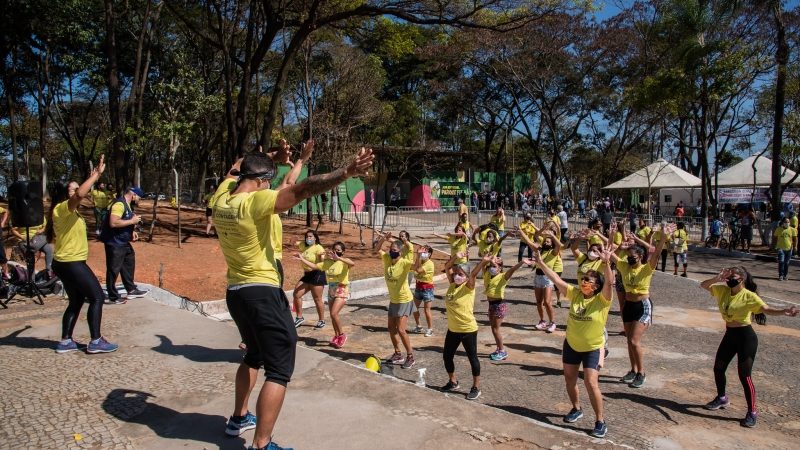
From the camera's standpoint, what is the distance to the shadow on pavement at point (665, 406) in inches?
241

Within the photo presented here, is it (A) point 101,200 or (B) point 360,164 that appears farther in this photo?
(A) point 101,200

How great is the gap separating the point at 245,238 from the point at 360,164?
900mm

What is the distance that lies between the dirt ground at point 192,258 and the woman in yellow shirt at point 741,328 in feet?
19.0

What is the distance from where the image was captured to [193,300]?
10.8m

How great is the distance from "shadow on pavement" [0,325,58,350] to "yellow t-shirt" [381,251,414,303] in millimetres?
4019

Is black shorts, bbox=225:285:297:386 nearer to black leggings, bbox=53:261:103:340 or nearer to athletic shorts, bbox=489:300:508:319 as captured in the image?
black leggings, bbox=53:261:103:340

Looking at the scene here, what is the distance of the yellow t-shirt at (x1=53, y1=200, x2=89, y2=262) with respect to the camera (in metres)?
5.64

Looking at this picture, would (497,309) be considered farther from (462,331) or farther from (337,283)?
(337,283)

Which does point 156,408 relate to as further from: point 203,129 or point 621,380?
point 203,129

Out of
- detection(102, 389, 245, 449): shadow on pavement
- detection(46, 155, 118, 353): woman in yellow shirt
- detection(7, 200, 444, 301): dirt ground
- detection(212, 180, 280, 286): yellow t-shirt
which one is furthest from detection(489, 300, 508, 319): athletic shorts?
detection(212, 180, 280, 286): yellow t-shirt

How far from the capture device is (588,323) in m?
5.46

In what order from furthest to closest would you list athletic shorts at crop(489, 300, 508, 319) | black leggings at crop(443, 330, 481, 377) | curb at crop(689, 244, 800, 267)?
curb at crop(689, 244, 800, 267)
athletic shorts at crop(489, 300, 508, 319)
black leggings at crop(443, 330, 481, 377)

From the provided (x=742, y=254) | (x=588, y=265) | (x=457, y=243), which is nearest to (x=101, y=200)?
(x=457, y=243)

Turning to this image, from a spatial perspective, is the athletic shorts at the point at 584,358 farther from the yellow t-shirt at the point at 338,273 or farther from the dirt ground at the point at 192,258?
the dirt ground at the point at 192,258
